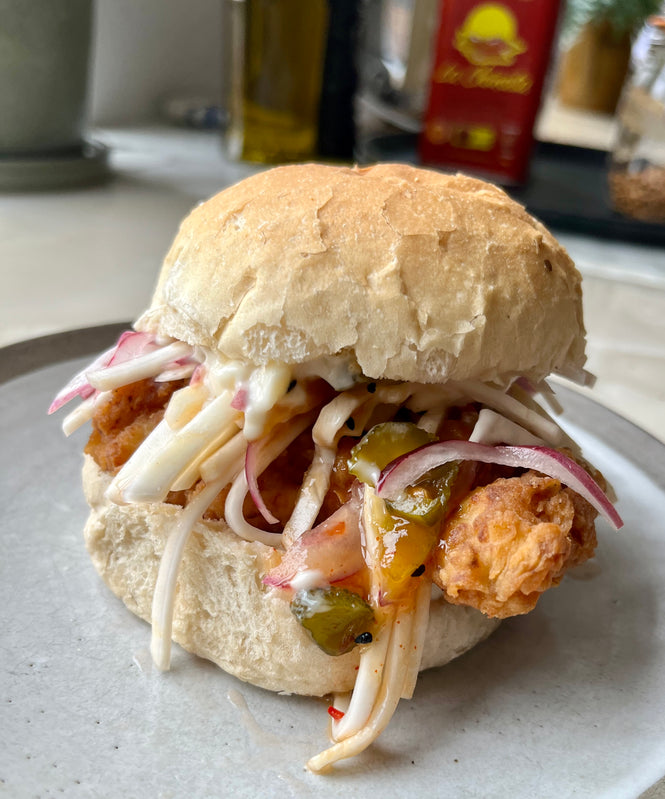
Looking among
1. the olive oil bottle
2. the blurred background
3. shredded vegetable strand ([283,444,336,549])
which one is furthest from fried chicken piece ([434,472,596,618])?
the olive oil bottle

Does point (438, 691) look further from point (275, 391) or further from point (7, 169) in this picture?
point (7, 169)

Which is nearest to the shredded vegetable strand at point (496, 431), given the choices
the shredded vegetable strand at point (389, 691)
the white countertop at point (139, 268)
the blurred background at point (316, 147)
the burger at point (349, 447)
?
the burger at point (349, 447)

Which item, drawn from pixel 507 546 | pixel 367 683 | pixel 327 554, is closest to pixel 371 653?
pixel 367 683

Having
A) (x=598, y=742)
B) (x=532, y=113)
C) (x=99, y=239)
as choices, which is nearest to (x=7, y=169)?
(x=99, y=239)

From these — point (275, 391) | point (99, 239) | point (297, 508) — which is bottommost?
point (99, 239)

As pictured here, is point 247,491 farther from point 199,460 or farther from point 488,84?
point 488,84

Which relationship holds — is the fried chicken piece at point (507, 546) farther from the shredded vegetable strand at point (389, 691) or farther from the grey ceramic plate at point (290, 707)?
the grey ceramic plate at point (290, 707)
